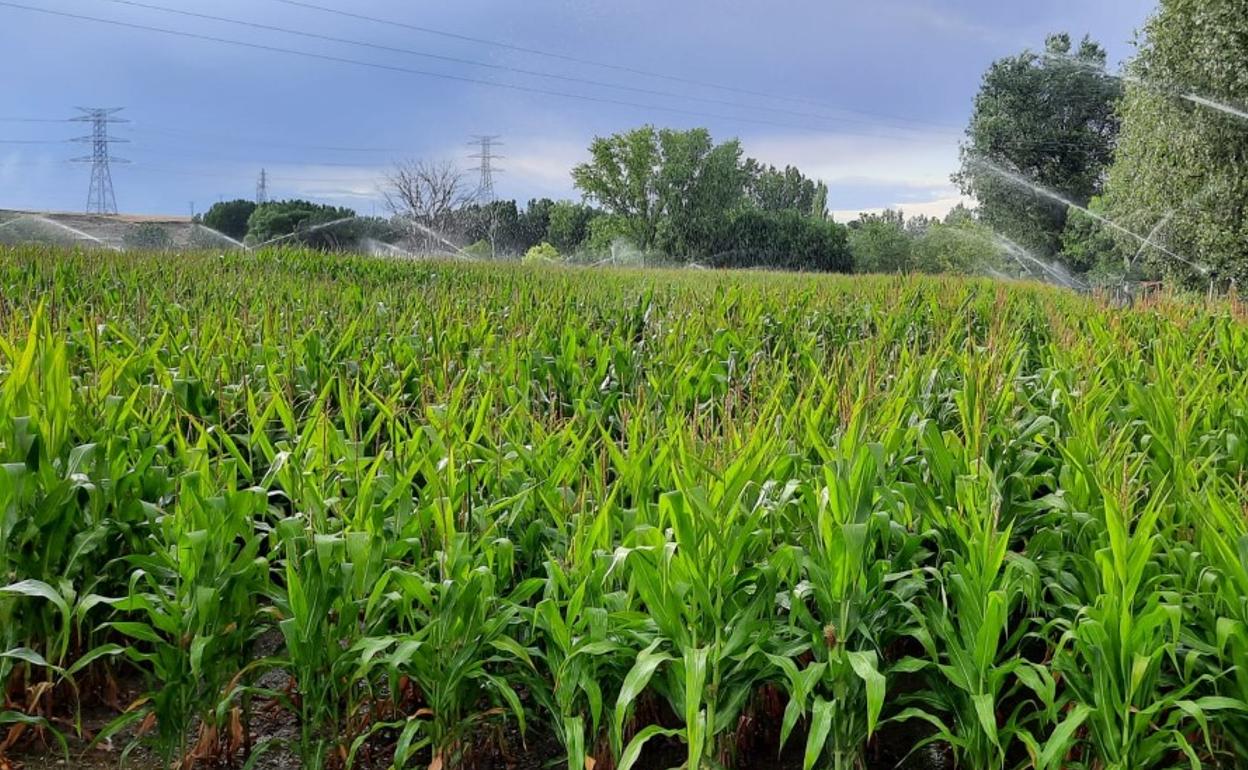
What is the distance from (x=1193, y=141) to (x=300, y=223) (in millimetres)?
53982

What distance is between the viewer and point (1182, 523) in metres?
3.01

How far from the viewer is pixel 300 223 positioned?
6381 centimetres

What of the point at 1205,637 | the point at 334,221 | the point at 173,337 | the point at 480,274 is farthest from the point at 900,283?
the point at 334,221

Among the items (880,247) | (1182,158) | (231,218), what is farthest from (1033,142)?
(231,218)

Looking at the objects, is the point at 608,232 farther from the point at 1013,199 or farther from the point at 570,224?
the point at 1013,199

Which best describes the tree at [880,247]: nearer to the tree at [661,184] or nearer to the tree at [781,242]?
the tree at [781,242]

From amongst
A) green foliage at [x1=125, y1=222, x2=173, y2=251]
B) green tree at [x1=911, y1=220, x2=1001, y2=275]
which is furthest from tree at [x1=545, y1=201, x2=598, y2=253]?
green foliage at [x1=125, y1=222, x2=173, y2=251]

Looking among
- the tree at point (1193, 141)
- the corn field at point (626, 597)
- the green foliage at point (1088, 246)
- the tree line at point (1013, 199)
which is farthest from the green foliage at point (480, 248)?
the corn field at point (626, 597)

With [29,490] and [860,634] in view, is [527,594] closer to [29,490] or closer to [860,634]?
[860,634]

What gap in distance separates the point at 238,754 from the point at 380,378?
2.42m

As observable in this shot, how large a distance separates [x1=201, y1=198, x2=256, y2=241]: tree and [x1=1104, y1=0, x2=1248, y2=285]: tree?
64.1 metres

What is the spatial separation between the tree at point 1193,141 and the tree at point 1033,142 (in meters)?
19.3

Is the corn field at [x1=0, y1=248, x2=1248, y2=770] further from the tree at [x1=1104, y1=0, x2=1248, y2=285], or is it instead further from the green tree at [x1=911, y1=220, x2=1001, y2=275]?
the green tree at [x1=911, y1=220, x2=1001, y2=275]

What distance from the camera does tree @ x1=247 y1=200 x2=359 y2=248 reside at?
61.6 metres
